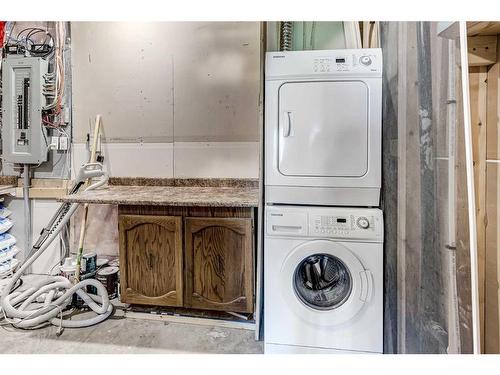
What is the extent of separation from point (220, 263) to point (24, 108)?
7.60 ft

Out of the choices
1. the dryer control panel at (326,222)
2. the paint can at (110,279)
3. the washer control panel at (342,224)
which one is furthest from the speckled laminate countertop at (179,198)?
the paint can at (110,279)

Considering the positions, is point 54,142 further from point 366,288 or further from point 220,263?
point 366,288

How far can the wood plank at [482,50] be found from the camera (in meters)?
1.41

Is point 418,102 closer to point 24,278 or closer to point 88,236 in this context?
point 88,236

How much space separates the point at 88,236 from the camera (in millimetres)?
2992

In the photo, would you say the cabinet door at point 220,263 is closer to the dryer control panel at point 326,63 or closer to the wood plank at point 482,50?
the dryer control panel at point 326,63

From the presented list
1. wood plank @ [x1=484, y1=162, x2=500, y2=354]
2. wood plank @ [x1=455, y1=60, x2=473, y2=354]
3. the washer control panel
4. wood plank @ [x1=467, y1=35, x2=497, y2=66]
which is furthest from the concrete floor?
wood plank @ [x1=467, y1=35, x2=497, y2=66]

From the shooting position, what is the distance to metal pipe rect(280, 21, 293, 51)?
6.64ft

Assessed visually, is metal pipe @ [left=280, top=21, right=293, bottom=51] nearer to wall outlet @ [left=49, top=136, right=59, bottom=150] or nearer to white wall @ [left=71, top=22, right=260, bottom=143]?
white wall @ [left=71, top=22, right=260, bottom=143]
